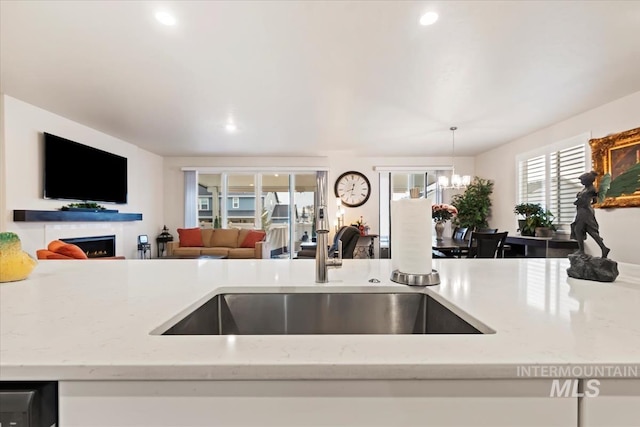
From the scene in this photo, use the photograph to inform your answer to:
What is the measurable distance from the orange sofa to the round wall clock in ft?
6.56

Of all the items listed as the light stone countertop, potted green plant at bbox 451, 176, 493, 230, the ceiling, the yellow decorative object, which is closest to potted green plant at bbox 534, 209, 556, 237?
the ceiling

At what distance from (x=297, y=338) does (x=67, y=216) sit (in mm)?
4877

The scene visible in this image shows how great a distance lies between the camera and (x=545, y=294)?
865 mm

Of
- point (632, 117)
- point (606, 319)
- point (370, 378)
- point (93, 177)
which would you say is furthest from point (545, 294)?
point (93, 177)

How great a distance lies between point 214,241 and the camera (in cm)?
609

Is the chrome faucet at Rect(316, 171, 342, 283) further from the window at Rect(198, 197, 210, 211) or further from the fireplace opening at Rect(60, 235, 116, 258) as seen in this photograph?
the window at Rect(198, 197, 210, 211)

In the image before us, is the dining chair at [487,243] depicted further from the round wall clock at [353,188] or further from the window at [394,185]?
the round wall clock at [353,188]

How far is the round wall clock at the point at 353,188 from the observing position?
6.67 m

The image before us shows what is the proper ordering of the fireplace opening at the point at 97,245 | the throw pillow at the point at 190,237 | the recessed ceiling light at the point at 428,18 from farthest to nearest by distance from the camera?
the throw pillow at the point at 190,237 < the fireplace opening at the point at 97,245 < the recessed ceiling light at the point at 428,18

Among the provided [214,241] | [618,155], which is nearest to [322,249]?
[618,155]

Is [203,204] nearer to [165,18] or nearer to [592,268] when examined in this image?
[165,18]

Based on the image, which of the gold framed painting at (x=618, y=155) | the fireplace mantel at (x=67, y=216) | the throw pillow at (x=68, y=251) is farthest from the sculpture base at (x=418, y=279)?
the fireplace mantel at (x=67, y=216)

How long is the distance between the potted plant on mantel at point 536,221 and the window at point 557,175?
16cm

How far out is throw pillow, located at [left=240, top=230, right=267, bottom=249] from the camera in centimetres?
579
